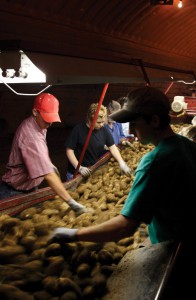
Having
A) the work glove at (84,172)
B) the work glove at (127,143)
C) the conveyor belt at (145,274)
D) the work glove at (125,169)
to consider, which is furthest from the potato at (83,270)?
the work glove at (127,143)

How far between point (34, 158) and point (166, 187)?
1810 mm

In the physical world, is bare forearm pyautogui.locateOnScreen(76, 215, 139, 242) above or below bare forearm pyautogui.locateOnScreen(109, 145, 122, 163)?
below

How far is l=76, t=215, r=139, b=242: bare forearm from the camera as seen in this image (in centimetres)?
174

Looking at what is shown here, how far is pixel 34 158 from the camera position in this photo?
3275 mm

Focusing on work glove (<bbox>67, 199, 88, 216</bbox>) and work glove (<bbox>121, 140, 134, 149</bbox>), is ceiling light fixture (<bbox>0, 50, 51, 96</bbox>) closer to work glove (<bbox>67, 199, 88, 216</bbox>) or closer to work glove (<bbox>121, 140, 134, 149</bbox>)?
work glove (<bbox>67, 199, 88, 216</bbox>)

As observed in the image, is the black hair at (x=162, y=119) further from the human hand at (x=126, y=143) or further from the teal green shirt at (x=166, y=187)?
the human hand at (x=126, y=143)

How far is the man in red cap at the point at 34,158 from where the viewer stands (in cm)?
319

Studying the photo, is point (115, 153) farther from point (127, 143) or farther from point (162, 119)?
point (162, 119)

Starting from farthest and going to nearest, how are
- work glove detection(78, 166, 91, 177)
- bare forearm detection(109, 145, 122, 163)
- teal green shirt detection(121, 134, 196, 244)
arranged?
bare forearm detection(109, 145, 122, 163), work glove detection(78, 166, 91, 177), teal green shirt detection(121, 134, 196, 244)

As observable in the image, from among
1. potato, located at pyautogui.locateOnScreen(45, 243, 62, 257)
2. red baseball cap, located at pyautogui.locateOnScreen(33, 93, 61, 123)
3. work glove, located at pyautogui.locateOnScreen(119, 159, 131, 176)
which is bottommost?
potato, located at pyautogui.locateOnScreen(45, 243, 62, 257)

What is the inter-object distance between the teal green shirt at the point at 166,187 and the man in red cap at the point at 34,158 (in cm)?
137

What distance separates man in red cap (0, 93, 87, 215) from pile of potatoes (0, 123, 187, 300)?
20 centimetres

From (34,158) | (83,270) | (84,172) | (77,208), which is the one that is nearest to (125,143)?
(84,172)

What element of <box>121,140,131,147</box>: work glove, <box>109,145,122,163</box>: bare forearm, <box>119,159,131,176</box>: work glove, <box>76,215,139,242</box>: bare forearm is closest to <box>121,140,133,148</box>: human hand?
<box>121,140,131,147</box>: work glove
